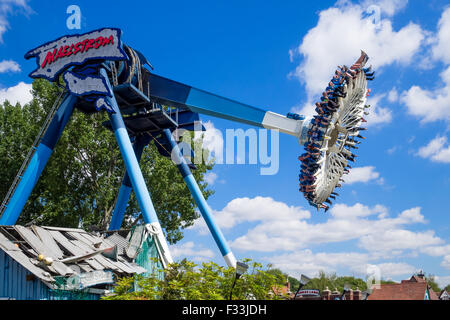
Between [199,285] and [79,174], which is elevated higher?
[79,174]

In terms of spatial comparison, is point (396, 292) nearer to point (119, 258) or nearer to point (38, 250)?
point (119, 258)

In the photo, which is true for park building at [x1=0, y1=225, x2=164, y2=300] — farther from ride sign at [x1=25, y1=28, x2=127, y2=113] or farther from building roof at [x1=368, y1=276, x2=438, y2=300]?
building roof at [x1=368, y1=276, x2=438, y2=300]

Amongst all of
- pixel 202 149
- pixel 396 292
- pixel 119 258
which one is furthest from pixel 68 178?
pixel 396 292

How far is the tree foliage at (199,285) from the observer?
30.8 ft

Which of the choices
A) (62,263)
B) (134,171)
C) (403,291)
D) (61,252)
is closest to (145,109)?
(134,171)

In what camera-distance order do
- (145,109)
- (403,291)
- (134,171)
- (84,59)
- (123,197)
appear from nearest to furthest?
(134,171) < (84,59) < (145,109) < (123,197) < (403,291)

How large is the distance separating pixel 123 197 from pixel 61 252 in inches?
347

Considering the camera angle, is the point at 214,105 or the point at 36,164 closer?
the point at 36,164

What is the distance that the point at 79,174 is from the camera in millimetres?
29609

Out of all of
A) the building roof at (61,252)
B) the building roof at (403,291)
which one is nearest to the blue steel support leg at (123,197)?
the building roof at (61,252)

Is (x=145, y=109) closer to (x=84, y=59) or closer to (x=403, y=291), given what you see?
(x=84, y=59)

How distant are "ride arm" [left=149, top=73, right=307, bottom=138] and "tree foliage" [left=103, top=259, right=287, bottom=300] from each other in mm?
8566

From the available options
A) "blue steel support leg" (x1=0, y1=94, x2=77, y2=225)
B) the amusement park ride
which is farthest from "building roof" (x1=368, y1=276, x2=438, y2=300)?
"blue steel support leg" (x1=0, y1=94, x2=77, y2=225)

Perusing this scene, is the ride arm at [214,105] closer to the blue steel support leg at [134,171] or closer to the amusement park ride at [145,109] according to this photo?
the amusement park ride at [145,109]
